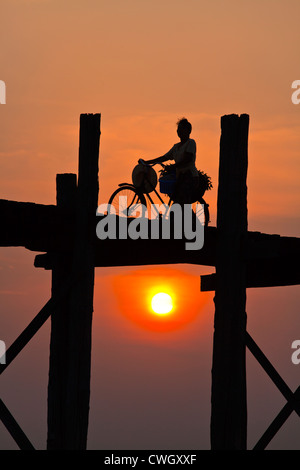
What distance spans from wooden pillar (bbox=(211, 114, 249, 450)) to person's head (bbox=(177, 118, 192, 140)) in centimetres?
115

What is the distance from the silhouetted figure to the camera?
11.6 meters

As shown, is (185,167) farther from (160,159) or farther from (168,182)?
(160,159)

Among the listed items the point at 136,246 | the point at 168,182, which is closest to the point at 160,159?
the point at 168,182

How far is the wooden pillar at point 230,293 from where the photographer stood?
393 inches

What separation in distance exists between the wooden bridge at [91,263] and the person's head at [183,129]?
3.74ft

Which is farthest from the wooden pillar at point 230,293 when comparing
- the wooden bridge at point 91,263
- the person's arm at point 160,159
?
the person's arm at point 160,159

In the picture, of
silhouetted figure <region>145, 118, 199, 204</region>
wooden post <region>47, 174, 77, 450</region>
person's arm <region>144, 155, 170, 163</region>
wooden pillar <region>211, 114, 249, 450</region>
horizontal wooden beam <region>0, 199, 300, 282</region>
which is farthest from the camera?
person's arm <region>144, 155, 170, 163</region>

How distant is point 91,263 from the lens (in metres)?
9.30

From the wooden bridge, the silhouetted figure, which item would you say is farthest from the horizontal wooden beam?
the silhouetted figure

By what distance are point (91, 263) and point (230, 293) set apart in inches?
69.3

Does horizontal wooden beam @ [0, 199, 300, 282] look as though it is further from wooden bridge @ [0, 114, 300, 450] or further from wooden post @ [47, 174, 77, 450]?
wooden post @ [47, 174, 77, 450]

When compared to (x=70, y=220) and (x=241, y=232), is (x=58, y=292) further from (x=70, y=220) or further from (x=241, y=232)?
(x=241, y=232)

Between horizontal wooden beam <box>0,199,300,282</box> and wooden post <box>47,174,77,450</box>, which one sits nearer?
horizontal wooden beam <box>0,199,300,282</box>
